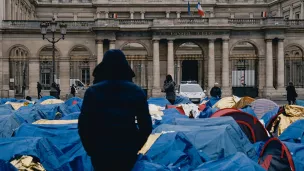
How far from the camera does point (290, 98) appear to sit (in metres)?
29.4

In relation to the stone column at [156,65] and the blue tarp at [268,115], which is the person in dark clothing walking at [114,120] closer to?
the blue tarp at [268,115]

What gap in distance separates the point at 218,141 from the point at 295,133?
2643 mm

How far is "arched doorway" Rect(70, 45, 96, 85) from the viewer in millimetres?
40766

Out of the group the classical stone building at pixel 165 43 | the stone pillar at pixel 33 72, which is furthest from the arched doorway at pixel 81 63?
the stone pillar at pixel 33 72

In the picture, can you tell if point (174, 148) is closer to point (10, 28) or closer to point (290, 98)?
point (290, 98)

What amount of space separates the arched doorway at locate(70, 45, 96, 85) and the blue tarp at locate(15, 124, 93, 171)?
28.7m

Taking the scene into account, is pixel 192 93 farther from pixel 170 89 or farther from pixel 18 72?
pixel 18 72

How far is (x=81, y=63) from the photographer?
187 feet

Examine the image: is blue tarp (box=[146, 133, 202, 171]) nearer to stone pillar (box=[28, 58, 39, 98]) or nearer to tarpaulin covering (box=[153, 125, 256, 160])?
tarpaulin covering (box=[153, 125, 256, 160])

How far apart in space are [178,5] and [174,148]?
55416 mm

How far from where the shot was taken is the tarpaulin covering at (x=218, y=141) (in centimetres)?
980

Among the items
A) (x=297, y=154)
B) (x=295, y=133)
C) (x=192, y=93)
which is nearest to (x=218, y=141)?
(x=297, y=154)

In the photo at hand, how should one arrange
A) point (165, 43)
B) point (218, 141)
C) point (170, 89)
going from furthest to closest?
point (165, 43) < point (170, 89) < point (218, 141)

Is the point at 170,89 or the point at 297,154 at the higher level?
the point at 170,89
